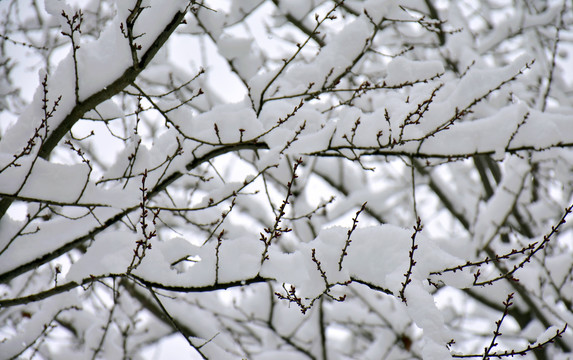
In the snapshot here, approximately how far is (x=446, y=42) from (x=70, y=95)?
363 centimetres

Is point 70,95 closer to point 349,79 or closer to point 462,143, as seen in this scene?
point 462,143

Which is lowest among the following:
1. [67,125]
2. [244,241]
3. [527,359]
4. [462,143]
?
[527,359]

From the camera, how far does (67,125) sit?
1.90 meters

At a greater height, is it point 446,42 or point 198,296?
point 446,42

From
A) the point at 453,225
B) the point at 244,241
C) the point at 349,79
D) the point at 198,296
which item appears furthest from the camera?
the point at 453,225

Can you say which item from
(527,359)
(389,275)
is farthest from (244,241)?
(527,359)

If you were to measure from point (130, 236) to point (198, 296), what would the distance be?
7.45 ft

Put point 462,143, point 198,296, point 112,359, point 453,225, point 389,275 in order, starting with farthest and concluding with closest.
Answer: point 453,225, point 198,296, point 112,359, point 462,143, point 389,275

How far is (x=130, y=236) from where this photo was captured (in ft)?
6.36

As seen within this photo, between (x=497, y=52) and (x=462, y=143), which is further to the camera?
(x=497, y=52)

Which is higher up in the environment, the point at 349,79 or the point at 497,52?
the point at 497,52

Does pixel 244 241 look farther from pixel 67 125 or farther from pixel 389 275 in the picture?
pixel 67 125

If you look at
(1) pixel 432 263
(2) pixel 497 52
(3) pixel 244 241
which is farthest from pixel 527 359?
(2) pixel 497 52

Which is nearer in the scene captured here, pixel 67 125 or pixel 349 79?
pixel 67 125
